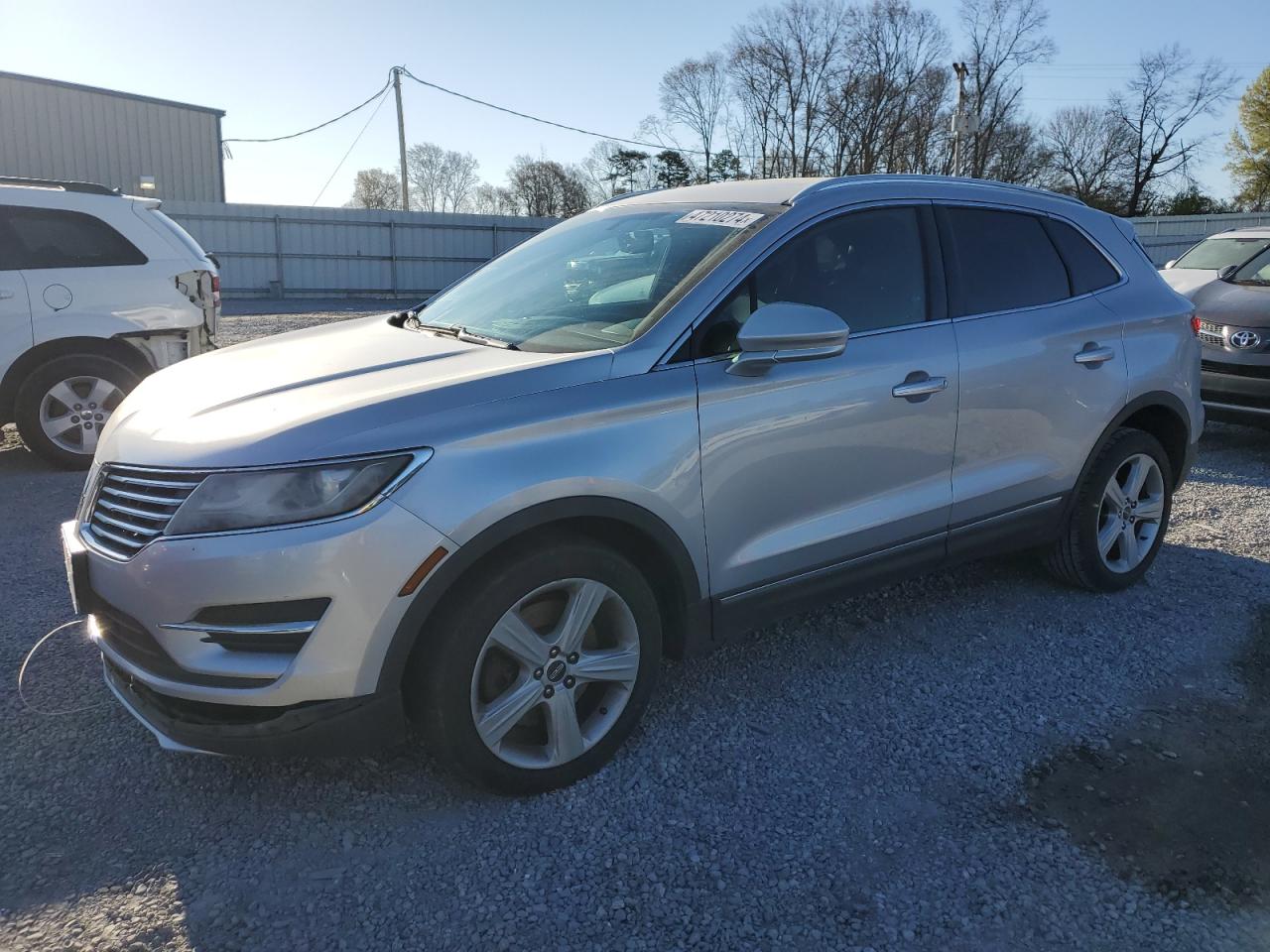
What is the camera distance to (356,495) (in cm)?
234

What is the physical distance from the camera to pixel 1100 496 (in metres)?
4.21

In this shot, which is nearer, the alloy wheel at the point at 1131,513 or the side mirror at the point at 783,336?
the side mirror at the point at 783,336

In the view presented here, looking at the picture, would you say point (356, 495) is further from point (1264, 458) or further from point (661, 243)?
point (1264, 458)

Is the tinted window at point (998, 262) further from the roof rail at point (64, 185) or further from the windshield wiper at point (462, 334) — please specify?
the roof rail at point (64, 185)

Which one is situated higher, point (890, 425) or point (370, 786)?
point (890, 425)

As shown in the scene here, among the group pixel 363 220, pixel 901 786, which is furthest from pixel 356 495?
pixel 363 220

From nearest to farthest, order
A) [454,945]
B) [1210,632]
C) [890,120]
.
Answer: [454,945]
[1210,632]
[890,120]

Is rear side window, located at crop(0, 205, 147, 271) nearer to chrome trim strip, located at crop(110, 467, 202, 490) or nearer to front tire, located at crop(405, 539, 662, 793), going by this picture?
chrome trim strip, located at crop(110, 467, 202, 490)

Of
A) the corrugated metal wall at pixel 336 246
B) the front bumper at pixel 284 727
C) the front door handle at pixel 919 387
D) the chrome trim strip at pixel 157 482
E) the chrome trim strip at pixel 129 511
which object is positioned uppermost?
the corrugated metal wall at pixel 336 246

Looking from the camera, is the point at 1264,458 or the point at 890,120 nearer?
the point at 1264,458

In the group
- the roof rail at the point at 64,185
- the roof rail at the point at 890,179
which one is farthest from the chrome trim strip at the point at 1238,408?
the roof rail at the point at 64,185

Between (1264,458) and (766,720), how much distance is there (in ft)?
20.1

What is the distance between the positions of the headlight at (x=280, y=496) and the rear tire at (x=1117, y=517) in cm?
319

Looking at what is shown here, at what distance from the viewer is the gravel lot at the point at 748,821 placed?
7.61ft
